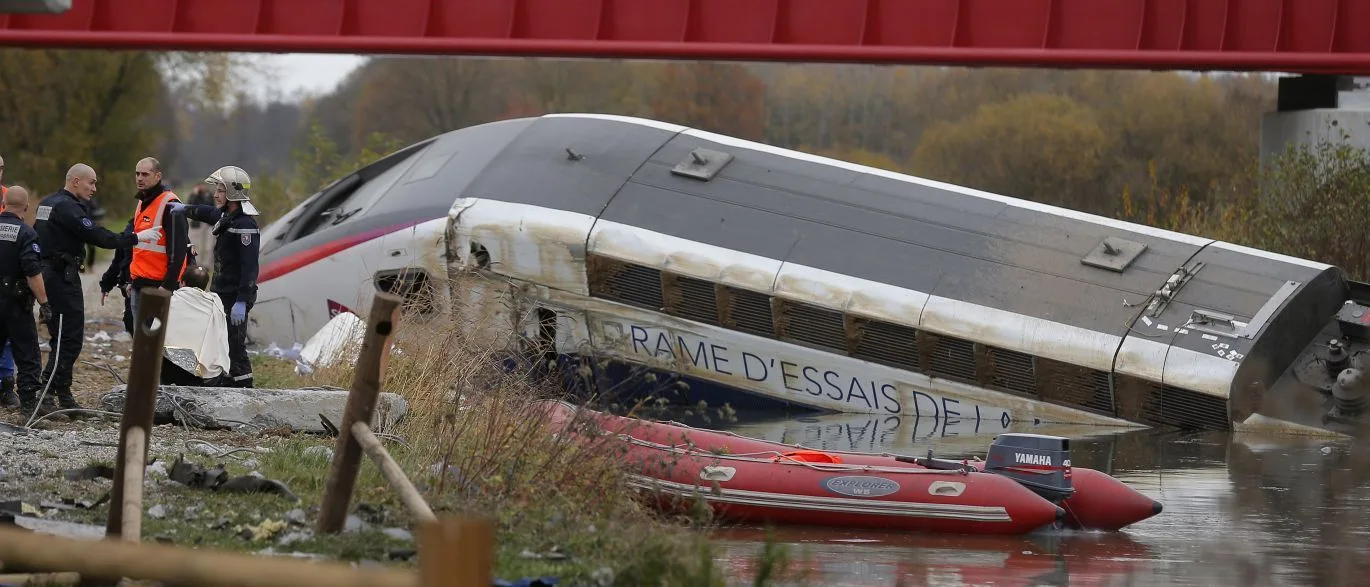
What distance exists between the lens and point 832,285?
15.9 metres

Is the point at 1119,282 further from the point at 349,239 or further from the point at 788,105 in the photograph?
the point at 788,105

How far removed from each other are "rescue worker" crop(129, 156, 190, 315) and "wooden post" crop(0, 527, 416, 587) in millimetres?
7928

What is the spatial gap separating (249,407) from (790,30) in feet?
25.7

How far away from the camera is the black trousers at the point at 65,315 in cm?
1162

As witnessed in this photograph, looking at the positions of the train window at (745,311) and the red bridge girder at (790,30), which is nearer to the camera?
the train window at (745,311)

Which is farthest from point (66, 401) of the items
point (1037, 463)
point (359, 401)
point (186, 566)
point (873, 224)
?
point (873, 224)

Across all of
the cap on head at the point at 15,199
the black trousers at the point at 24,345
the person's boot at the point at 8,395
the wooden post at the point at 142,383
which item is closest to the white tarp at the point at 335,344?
the person's boot at the point at 8,395

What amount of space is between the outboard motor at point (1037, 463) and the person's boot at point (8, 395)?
748 centimetres

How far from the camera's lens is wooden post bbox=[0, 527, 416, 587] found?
380 centimetres

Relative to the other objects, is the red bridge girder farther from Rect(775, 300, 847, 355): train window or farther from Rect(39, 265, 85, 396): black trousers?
Rect(39, 265, 85, 396): black trousers

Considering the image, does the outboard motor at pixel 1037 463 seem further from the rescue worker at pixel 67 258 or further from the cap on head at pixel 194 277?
the rescue worker at pixel 67 258

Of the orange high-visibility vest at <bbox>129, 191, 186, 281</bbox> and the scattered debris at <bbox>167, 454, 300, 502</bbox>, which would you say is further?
the orange high-visibility vest at <bbox>129, 191, 186, 281</bbox>

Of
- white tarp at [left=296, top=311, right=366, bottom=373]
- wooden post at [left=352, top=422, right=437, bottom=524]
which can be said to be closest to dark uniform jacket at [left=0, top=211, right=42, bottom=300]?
white tarp at [left=296, top=311, right=366, bottom=373]

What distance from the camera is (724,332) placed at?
16547 millimetres
